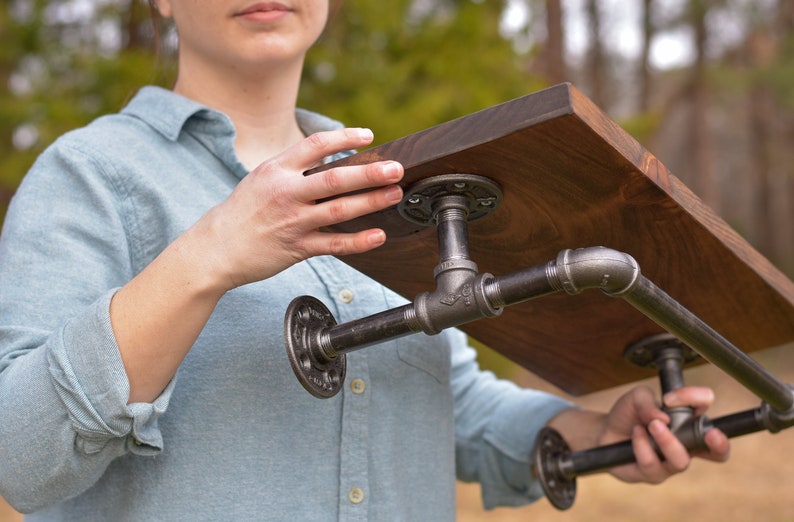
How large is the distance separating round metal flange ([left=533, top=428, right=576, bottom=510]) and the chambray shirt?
0.17 m

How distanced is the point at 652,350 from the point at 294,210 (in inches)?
33.6

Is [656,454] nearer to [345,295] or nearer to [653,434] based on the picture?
[653,434]

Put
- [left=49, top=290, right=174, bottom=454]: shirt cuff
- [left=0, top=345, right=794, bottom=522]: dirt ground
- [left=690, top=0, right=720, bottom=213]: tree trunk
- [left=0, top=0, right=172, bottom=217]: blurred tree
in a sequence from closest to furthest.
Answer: [left=49, top=290, right=174, bottom=454]: shirt cuff
[left=0, top=0, right=172, bottom=217]: blurred tree
[left=0, top=345, right=794, bottom=522]: dirt ground
[left=690, top=0, right=720, bottom=213]: tree trunk

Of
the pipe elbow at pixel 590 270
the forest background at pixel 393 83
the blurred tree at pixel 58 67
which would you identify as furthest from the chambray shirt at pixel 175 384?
the blurred tree at pixel 58 67

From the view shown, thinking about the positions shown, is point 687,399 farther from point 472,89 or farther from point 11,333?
point 472,89

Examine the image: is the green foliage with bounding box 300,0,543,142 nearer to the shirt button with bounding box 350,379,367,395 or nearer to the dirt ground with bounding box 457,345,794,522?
the dirt ground with bounding box 457,345,794,522

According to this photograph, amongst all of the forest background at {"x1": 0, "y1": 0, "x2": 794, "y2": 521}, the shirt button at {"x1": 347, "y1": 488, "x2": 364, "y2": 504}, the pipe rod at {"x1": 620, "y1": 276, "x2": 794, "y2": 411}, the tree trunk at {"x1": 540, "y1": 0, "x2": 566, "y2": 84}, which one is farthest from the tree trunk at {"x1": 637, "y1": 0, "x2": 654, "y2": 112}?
the shirt button at {"x1": 347, "y1": 488, "x2": 364, "y2": 504}

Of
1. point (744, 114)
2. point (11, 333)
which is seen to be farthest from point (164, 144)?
point (744, 114)

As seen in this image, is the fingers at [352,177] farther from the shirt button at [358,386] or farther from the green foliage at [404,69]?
the green foliage at [404,69]

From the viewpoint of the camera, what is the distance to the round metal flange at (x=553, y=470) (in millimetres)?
1692

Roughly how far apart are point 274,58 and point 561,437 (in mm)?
881

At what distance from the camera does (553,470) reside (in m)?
1.73

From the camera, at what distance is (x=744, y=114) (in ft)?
72.1

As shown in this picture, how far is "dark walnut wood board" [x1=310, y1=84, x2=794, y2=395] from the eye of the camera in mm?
1000
